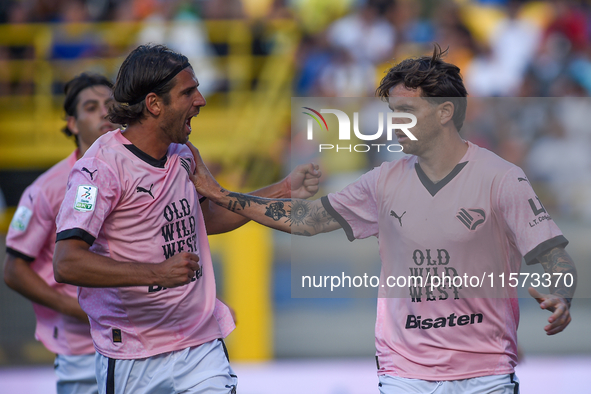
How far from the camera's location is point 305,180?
3506 millimetres

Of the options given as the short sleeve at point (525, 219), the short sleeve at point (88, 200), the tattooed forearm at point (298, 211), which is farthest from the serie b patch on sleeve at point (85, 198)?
the short sleeve at point (525, 219)

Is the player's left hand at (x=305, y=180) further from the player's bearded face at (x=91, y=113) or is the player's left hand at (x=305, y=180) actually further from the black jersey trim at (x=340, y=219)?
the player's bearded face at (x=91, y=113)

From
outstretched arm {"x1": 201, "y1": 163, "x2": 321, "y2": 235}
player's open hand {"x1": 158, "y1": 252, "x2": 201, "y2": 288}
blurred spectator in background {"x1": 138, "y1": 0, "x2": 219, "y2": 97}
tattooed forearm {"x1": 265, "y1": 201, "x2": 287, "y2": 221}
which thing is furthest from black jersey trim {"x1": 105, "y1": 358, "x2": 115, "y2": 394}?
blurred spectator in background {"x1": 138, "y1": 0, "x2": 219, "y2": 97}

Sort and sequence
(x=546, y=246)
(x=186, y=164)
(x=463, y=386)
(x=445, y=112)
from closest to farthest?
(x=546, y=246)
(x=463, y=386)
(x=445, y=112)
(x=186, y=164)

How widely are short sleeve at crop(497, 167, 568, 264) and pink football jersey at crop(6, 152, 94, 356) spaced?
2506 millimetres

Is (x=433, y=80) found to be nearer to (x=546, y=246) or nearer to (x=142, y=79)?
(x=546, y=246)

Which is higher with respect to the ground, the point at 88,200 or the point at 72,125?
the point at 72,125

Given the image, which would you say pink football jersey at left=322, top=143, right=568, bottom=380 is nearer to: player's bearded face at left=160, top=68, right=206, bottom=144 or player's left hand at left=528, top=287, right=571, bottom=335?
player's left hand at left=528, top=287, right=571, bottom=335

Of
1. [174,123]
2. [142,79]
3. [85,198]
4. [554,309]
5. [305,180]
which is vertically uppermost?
[142,79]

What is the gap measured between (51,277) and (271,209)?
1516mm

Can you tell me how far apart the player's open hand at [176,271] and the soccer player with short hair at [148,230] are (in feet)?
0.48

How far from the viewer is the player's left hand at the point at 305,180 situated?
11.5ft

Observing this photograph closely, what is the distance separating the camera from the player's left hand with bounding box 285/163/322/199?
3.49m

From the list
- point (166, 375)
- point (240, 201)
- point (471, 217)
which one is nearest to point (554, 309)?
point (471, 217)
